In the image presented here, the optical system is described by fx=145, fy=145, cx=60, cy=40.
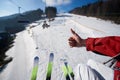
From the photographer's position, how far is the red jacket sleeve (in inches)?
74.4

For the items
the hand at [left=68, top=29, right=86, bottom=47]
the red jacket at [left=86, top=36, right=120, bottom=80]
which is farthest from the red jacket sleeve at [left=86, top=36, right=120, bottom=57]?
the hand at [left=68, top=29, right=86, bottom=47]

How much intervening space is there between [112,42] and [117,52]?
5.7 inches

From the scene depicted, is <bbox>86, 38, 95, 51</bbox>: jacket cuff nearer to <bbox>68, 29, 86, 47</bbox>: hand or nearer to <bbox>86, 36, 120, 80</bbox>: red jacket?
<bbox>86, 36, 120, 80</bbox>: red jacket

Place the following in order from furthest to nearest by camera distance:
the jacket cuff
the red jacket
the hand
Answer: the hand, the jacket cuff, the red jacket

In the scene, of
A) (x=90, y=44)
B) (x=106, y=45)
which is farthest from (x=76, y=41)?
(x=106, y=45)

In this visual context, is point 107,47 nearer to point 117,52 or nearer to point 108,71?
point 117,52

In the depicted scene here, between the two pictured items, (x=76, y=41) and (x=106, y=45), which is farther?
(x=76, y=41)

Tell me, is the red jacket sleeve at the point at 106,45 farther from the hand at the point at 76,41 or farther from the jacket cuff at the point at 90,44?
the hand at the point at 76,41

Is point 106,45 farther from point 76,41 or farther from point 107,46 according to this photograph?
point 76,41

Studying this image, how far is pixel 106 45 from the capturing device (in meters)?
1.95

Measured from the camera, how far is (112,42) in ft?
6.29

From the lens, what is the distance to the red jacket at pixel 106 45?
1.89m

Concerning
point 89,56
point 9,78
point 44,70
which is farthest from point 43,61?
point 89,56

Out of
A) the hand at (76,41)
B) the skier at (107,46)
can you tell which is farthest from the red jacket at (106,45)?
the hand at (76,41)
